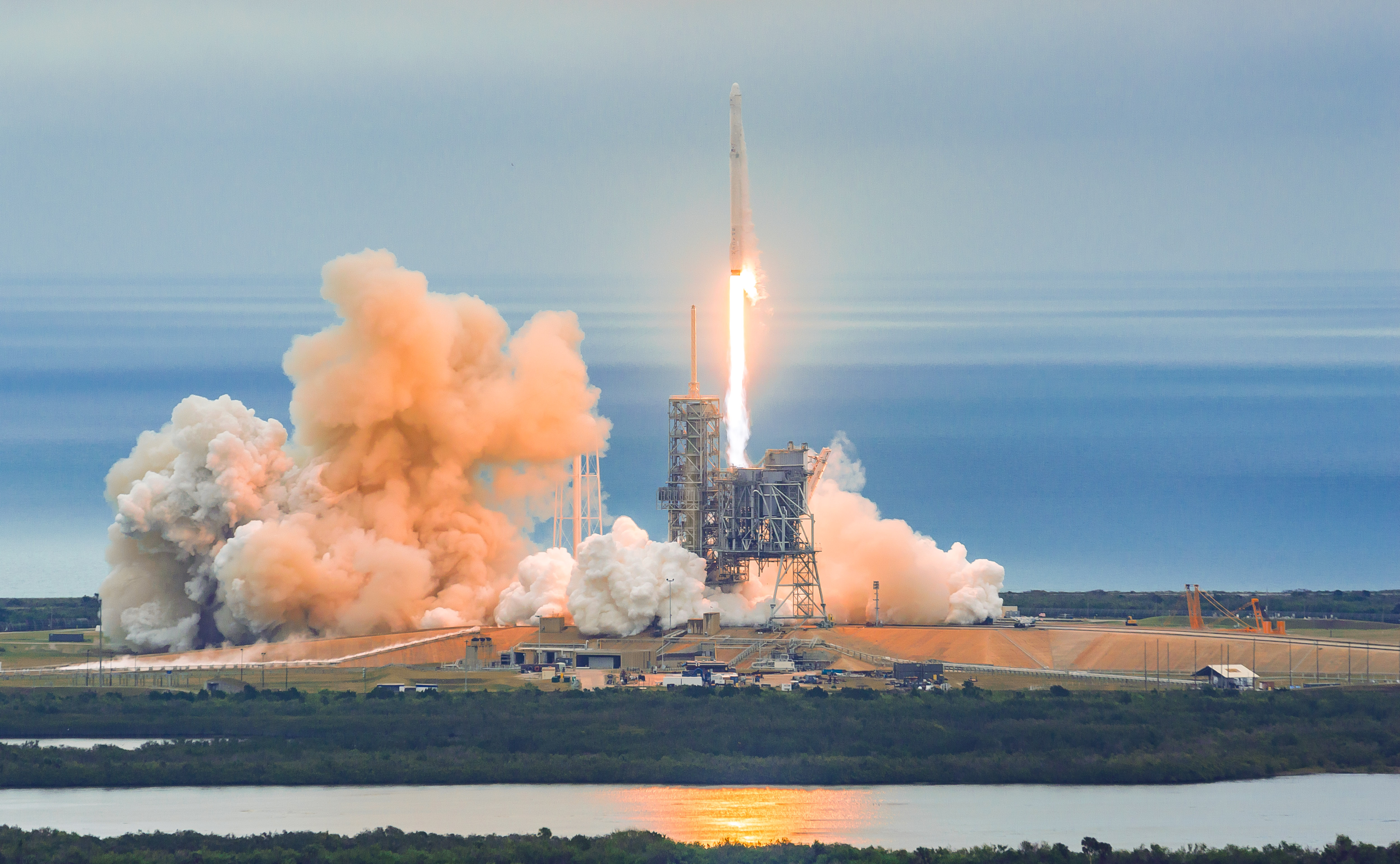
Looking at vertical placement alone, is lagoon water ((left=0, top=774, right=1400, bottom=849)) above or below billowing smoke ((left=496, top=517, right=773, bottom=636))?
below

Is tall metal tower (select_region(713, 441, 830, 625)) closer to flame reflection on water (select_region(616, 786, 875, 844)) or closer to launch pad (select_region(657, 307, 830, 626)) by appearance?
launch pad (select_region(657, 307, 830, 626))

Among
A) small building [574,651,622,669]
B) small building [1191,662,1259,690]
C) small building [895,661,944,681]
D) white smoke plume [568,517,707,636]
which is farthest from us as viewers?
white smoke plume [568,517,707,636]

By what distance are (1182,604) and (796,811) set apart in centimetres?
5390

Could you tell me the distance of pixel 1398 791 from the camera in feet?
215

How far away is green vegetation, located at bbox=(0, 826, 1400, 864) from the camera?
55.3m

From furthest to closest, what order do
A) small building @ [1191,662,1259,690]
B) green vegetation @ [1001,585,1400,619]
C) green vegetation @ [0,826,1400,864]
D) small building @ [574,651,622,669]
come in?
green vegetation @ [1001,585,1400,619]
small building @ [574,651,622,669]
small building @ [1191,662,1259,690]
green vegetation @ [0,826,1400,864]

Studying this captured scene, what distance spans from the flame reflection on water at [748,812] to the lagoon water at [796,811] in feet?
0.25

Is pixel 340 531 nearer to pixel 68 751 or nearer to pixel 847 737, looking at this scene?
pixel 68 751

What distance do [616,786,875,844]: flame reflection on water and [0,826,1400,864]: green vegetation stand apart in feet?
6.19

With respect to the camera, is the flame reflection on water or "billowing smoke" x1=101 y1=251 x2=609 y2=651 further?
"billowing smoke" x1=101 y1=251 x2=609 y2=651

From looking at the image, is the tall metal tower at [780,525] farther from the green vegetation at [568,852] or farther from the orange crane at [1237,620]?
the green vegetation at [568,852]

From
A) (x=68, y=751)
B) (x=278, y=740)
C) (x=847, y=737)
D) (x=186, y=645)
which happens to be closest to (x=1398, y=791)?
(x=847, y=737)

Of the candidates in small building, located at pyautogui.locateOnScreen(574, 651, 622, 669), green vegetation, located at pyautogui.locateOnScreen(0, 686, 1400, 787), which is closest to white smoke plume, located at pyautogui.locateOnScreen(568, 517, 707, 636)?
small building, located at pyautogui.locateOnScreen(574, 651, 622, 669)

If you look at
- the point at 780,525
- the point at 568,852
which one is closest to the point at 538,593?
the point at 780,525
